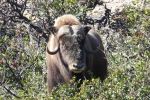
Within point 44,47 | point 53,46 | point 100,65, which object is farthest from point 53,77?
point 44,47

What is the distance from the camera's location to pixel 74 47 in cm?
783

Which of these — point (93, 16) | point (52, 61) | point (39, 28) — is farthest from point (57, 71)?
point (93, 16)

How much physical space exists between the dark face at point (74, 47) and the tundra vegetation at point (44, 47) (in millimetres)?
333

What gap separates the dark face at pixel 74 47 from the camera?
7.74m

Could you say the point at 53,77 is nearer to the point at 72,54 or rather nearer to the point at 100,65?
the point at 72,54

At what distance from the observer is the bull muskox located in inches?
308

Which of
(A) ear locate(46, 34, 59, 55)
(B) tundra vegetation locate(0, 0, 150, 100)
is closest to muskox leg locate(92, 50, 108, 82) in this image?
(B) tundra vegetation locate(0, 0, 150, 100)

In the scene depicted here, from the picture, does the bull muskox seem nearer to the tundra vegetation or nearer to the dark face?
the dark face

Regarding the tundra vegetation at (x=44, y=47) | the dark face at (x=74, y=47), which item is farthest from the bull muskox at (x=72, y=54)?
the tundra vegetation at (x=44, y=47)

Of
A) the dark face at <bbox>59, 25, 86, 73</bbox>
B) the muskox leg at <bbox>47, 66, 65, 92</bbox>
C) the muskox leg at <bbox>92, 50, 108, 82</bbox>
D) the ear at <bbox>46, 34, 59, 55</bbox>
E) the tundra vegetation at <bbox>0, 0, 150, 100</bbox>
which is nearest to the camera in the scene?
the tundra vegetation at <bbox>0, 0, 150, 100</bbox>

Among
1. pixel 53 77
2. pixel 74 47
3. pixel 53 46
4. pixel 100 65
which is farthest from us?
pixel 100 65

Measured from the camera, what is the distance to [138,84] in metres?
5.88

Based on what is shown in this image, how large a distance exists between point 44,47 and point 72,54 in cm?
142

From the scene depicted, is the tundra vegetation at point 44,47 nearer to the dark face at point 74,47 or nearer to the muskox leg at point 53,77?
the muskox leg at point 53,77
